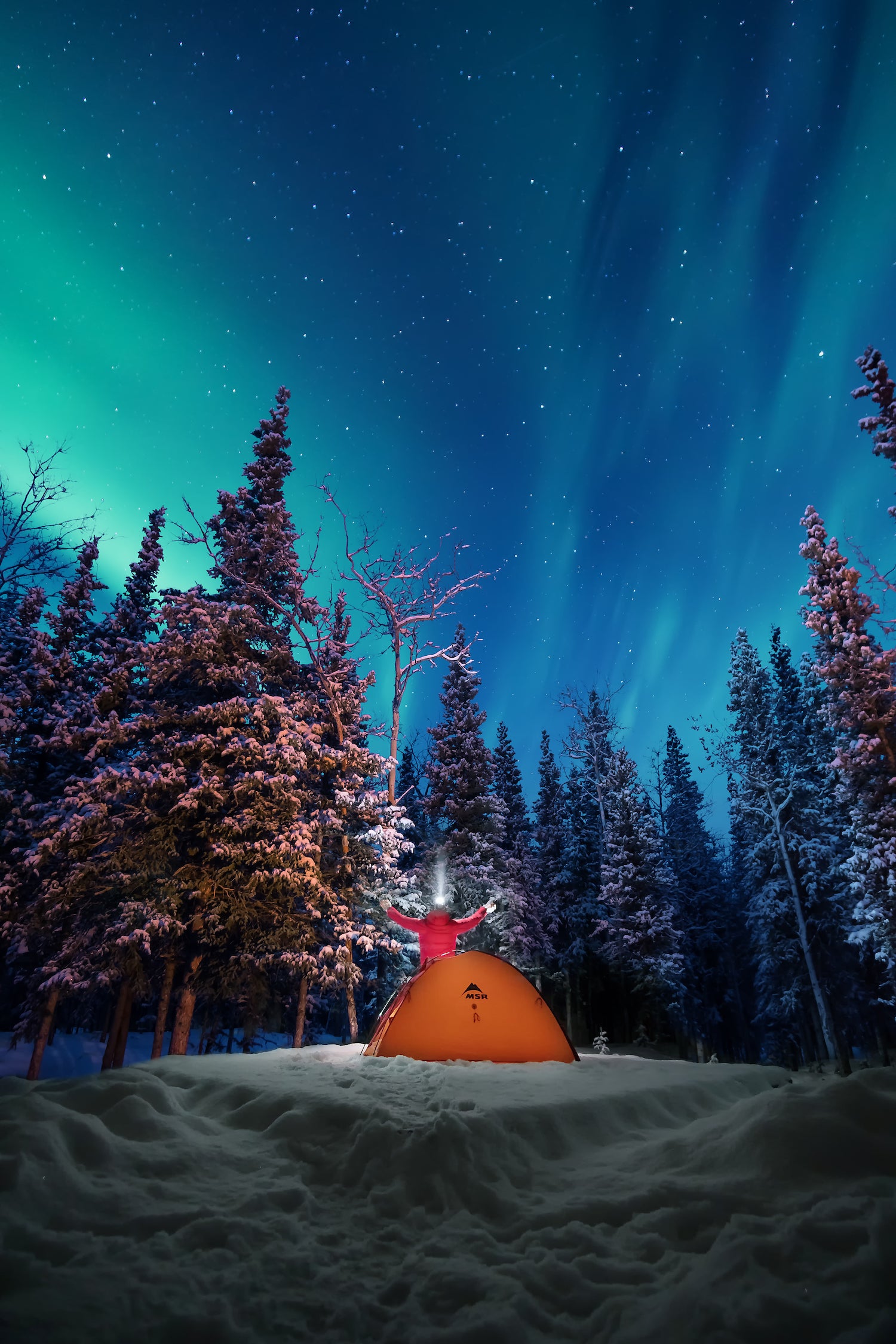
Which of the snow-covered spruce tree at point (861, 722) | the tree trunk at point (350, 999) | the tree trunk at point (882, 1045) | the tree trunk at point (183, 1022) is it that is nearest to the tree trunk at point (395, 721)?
the tree trunk at point (350, 999)

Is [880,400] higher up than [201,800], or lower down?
higher up

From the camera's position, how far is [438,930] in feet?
33.3

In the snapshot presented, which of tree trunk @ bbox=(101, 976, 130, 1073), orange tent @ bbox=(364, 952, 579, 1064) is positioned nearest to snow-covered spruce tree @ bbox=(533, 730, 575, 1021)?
tree trunk @ bbox=(101, 976, 130, 1073)

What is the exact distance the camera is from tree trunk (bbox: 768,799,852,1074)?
1922 centimetres

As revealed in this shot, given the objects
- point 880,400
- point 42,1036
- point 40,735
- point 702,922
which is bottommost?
point 42,1036

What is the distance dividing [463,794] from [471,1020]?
606 inches

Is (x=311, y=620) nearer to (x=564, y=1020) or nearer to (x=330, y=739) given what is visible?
(x=330, y=739)

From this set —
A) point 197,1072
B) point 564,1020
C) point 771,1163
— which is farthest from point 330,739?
point 564,1020

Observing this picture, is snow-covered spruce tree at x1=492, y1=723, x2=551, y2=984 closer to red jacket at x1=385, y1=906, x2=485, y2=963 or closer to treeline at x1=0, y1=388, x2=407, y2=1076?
treeline at x1=0, y1=388, x2=407, y2=1076

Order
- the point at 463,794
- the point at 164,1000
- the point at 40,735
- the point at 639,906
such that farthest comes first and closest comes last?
1. the point at 639,906
2. the point at 463,794
3. the point at 40,735
4. the point at 164,1000

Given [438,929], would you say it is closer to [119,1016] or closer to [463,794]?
[119,1016]

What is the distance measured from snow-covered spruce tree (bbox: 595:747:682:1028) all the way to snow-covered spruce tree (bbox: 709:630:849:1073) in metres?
3.74

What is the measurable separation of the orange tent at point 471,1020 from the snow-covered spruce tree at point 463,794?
12427 millimetres

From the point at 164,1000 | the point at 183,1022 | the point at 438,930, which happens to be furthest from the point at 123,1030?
the point at 438,930
